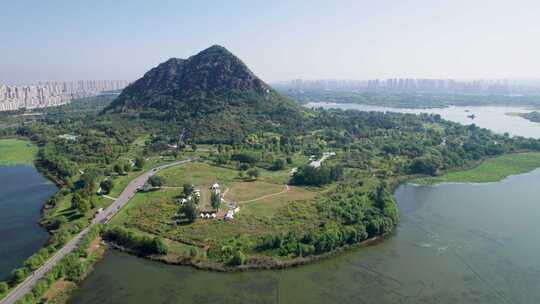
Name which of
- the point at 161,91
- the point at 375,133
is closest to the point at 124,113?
the point at 161,91

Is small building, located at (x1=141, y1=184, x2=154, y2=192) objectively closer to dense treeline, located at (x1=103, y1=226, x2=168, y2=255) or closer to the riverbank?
dense treeline, located at (x1=103, y1=226, x2=168, y2=255)

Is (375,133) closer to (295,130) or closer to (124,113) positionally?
(295,130)

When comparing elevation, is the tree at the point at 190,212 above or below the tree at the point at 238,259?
above

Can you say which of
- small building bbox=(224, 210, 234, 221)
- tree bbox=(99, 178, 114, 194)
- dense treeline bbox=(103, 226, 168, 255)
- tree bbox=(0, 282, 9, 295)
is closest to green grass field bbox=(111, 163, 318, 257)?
small building bbox=(224, 210, 234, 221)

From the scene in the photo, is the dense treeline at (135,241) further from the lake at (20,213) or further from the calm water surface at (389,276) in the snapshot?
the lake at (20,213)

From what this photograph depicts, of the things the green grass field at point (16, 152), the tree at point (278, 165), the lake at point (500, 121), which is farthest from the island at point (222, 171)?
the lake at point (500, 121)

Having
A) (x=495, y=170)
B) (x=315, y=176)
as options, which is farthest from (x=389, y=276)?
(x=495, y=170)

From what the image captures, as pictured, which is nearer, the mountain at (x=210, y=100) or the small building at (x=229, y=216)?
the small building at (x=229, y=216)
